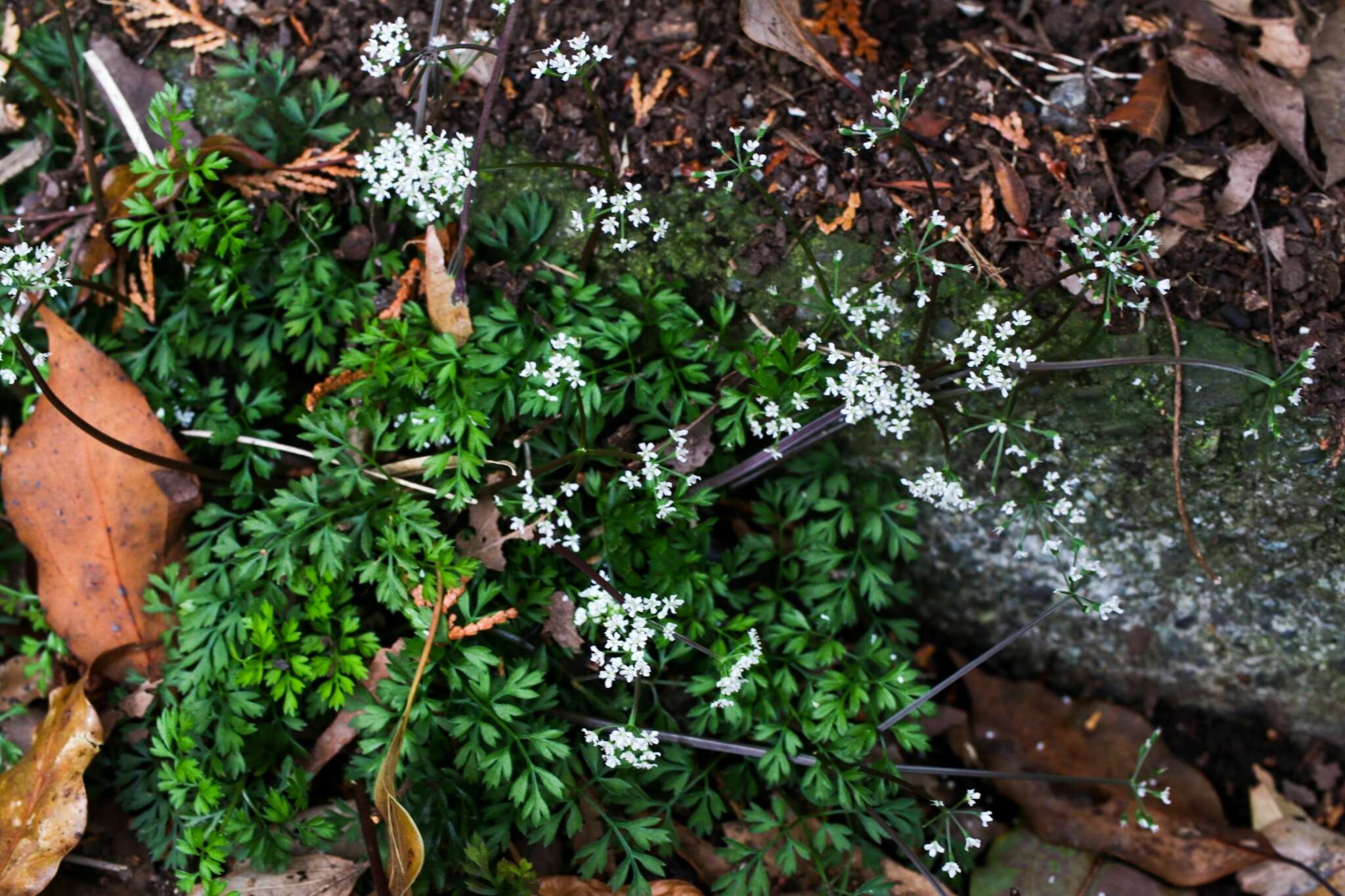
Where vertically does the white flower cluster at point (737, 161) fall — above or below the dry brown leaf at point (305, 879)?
above

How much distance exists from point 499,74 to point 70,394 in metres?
2.00

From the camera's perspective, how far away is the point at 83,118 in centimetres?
375

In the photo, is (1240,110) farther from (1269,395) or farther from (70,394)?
(70,394)

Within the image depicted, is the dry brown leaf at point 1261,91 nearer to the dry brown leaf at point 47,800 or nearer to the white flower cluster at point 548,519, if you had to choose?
the white flower cluster at point 548,519

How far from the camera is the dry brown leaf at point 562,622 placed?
362 centimetres

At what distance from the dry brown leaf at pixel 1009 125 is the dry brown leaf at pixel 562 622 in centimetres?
233

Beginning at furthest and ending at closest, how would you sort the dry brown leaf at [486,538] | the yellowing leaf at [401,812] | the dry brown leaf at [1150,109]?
the dry brown leaf at [1150,109]
the dry brown leaf at [486,538]
the yellowing leaf at [401,812]

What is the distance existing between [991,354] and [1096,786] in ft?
6.53

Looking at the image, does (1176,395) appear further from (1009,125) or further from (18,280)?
(18,280)

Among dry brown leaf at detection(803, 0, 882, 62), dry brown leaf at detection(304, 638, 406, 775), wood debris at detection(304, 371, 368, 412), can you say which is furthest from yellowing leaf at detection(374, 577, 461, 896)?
dry brown leaf at detection(803, 0, 882, 62)

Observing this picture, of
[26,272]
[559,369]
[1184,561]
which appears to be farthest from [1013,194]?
[26,272]

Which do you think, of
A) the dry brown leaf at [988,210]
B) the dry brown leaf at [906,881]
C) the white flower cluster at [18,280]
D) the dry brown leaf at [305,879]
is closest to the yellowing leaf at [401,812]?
the dry brown leaf at [305,879]

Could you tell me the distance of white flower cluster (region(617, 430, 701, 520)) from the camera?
3.33 meters

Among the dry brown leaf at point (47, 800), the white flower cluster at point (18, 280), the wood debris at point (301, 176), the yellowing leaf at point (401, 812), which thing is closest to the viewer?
the white flower cluster at point (18, 280)
